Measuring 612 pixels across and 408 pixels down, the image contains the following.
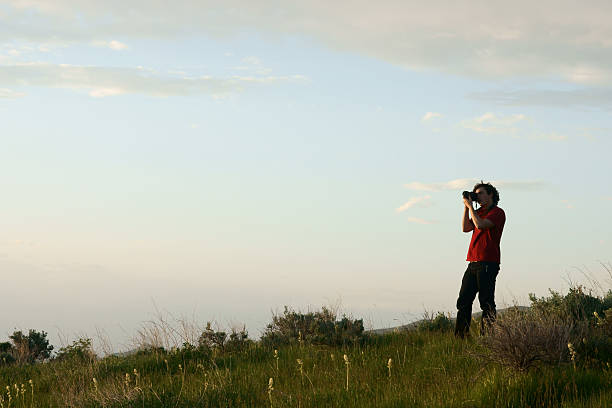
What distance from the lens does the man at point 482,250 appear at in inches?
429

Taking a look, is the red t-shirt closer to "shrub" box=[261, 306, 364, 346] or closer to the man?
the man

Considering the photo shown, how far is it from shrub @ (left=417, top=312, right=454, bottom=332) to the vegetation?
0.09ft

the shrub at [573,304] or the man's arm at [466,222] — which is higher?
the man's arm at [466,222]

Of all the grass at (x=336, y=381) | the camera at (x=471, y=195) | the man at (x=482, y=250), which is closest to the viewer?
the grass at (x=336, y=381)

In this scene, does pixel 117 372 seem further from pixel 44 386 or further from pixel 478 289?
pixel 478 289

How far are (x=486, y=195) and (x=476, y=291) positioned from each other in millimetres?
1553

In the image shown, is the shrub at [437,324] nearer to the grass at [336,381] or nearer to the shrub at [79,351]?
the grass at [336,381]

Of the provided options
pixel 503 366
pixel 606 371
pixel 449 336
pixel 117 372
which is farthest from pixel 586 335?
pixel 117 372

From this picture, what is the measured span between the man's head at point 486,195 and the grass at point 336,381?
2256 mm

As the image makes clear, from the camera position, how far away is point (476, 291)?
1116 centimetres

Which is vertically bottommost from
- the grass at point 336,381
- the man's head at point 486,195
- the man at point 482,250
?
the grass at point 336,381

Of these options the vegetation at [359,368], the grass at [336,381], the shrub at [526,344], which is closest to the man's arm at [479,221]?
the vegetation at [359,368]

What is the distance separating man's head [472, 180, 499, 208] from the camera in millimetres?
11211

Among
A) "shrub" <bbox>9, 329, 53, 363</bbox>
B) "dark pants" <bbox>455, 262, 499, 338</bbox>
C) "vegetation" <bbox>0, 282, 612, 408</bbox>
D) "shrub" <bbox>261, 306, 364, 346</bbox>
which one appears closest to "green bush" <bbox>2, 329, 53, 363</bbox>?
"shrub" <bbox>9, 329, 53, 363</bbox>
